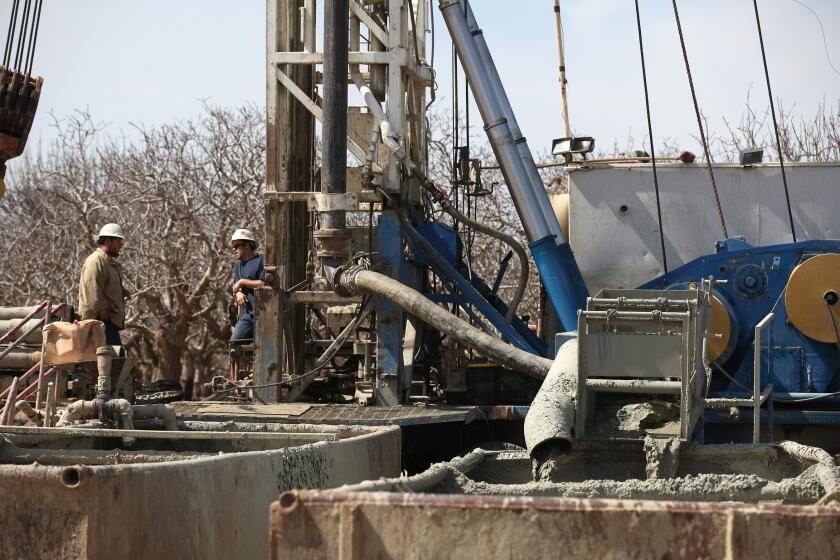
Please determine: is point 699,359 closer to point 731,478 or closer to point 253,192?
point 731,478

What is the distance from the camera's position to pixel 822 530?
4.64 metres

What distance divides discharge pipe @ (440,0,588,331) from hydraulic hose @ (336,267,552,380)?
0.89m

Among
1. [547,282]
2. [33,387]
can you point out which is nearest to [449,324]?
[547,282]

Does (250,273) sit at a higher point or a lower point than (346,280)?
higher

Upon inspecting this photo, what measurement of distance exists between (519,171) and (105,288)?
401 cm

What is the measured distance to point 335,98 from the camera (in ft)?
40.1

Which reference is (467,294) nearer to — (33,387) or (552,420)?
(33,387)

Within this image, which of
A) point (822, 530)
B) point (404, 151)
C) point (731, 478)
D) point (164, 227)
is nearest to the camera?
point (822, 530)

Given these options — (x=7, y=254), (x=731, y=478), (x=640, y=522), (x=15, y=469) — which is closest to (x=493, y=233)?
(x=731, y=478)

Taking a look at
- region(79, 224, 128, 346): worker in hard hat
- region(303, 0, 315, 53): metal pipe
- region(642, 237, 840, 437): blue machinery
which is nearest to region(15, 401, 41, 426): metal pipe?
region(79, 224, 128, 346): worker in hard hat

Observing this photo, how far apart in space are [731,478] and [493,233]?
6373 mm

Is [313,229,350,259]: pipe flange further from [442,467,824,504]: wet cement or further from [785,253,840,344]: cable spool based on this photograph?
[442,467,824,504]: wet cement

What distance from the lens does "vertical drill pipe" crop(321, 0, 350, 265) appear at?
1221cm

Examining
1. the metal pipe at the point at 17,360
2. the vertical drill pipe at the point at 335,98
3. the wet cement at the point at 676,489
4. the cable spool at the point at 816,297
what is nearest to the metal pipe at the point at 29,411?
the metal pipe at the point at 17,360
